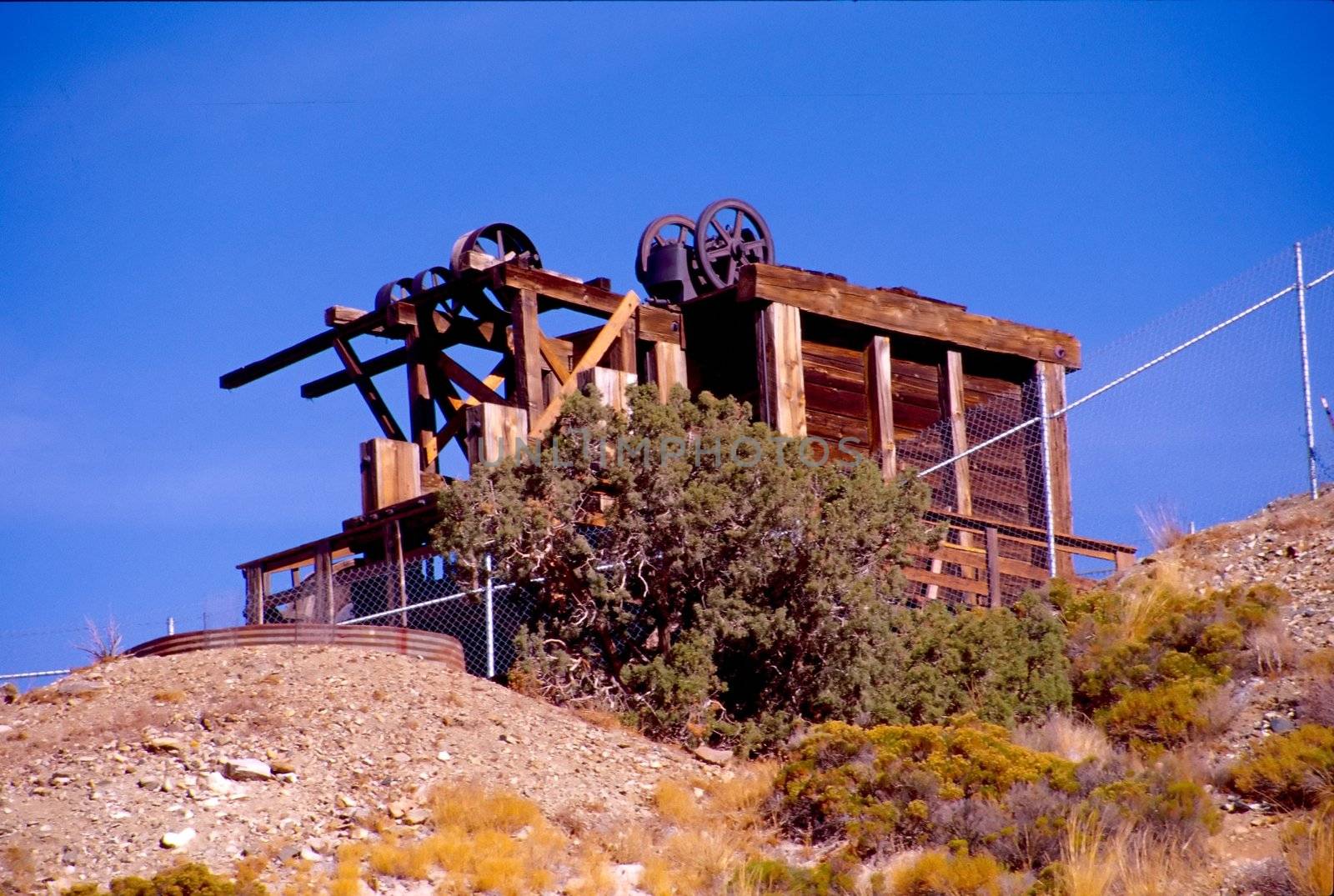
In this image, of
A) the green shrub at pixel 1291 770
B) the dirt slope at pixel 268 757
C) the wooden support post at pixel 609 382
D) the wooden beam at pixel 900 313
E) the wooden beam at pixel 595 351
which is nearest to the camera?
the dirt slope at pixel 268 757

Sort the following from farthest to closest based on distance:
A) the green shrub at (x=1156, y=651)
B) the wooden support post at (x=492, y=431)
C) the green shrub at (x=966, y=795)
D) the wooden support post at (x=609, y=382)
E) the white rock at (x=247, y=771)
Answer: the wooden support post at (x=609, y=382)
the wooden support post at (x=492, y=431)
the green shrub at (x=1156, y=651)
the white rock at (x=247, y=771)
the green shrub at (x=966, y=795)

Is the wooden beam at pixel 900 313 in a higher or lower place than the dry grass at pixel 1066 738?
higher

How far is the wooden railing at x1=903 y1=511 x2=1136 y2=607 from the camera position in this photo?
1598cm

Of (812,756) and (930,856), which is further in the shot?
(812,756)

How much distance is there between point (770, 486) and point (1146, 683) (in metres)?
3.29

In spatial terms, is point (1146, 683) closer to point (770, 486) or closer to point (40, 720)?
point (770, 486)

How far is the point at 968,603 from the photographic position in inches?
626

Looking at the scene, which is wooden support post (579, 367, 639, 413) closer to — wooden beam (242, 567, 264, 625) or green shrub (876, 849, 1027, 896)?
wooden beam (242, 567, 264, 625)

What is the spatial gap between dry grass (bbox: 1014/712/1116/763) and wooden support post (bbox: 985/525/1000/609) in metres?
2.27

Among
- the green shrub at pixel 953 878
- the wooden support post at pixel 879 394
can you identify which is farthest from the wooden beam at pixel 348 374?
the green shrub at pixel 953 878

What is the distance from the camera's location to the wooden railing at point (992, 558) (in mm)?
15984

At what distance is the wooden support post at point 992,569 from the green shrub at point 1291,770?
4017 millimetres

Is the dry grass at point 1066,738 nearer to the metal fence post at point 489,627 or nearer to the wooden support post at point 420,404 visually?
the metal fence post at point 489,627

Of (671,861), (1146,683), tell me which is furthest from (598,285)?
(671,861)
